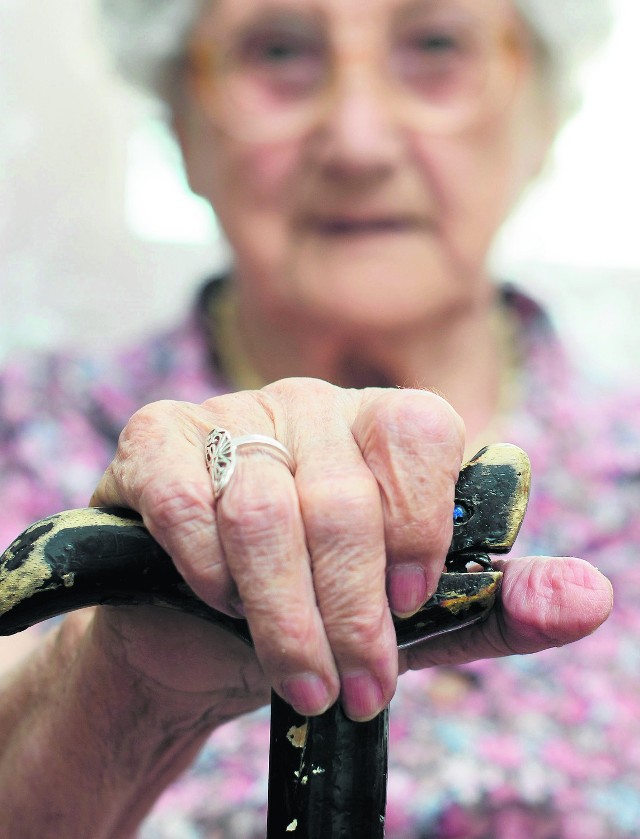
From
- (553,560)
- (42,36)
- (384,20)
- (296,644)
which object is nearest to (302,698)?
(296,644)

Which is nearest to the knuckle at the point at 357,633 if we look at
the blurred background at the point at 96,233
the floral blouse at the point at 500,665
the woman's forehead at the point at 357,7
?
the floral blouse at the point at 500,665

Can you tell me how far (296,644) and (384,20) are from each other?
0.85m

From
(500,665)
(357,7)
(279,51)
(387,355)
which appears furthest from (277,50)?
(500,665)

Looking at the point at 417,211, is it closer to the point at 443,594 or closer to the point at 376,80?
the point at 376,80

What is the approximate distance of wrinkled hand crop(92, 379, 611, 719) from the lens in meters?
0.34

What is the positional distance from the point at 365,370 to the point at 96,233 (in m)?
0.89

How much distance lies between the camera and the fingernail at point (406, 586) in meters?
0.35

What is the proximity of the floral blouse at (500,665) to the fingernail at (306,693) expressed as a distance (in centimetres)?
55

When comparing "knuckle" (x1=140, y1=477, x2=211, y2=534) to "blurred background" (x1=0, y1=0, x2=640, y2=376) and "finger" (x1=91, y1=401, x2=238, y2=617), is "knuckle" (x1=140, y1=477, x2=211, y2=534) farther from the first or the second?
"blurred background" (x1=0, y1=0, x2=640, y2=376)

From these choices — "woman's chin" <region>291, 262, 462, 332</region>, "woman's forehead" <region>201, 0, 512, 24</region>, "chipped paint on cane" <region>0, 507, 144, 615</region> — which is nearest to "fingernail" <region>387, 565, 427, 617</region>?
"chipped paint on cane" <region>0, 507, 144, 615</region>

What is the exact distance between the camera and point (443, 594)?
0.37 metres

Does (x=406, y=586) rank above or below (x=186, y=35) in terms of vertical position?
below

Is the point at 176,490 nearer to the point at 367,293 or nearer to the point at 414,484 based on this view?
the point at 414,484

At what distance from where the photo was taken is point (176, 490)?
1.18ft
